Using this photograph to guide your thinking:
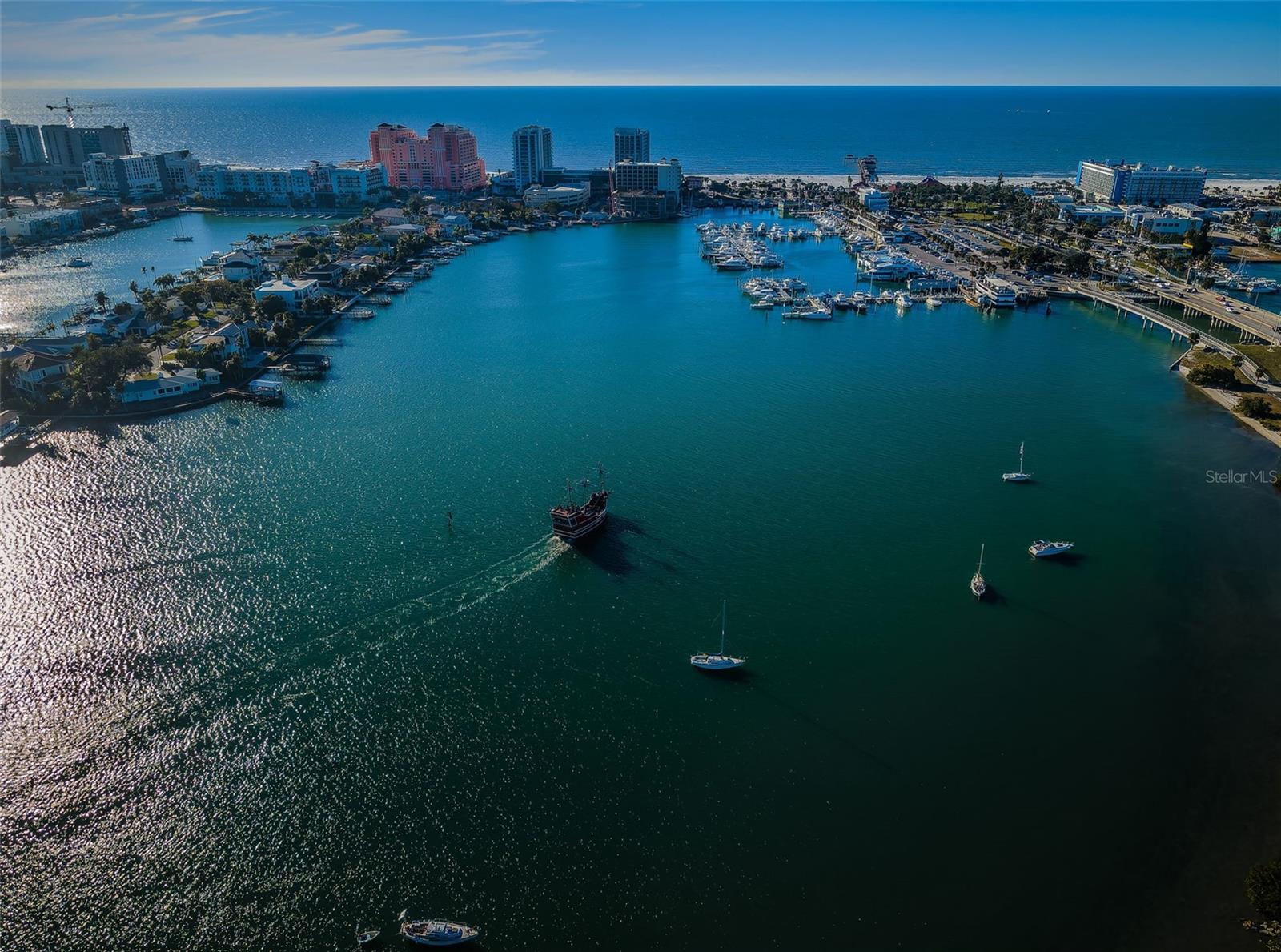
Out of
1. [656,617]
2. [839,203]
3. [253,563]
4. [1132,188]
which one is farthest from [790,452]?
[1132,188]

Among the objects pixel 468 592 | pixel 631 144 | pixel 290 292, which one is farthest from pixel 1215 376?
pixel 631 144

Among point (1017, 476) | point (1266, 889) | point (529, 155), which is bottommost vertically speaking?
point (1266, 889)

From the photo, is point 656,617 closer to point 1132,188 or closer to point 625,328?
point 625,328

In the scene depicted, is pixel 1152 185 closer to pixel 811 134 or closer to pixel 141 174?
pixel 811 134

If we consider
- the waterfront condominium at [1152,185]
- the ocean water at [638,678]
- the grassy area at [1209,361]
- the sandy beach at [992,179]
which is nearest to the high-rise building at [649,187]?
the sandy beach at [992,179]

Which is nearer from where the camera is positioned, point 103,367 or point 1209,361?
point 103,367

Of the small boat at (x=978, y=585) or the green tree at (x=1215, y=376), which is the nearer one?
the small boat at (x=978, y=585)

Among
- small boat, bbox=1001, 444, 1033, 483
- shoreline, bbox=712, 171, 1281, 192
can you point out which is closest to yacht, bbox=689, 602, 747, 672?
small boat, bbox=1001, 444, 1033, 483

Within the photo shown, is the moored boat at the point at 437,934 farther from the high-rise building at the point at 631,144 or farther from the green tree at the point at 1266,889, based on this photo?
the high-rise building at the point at 631,144
